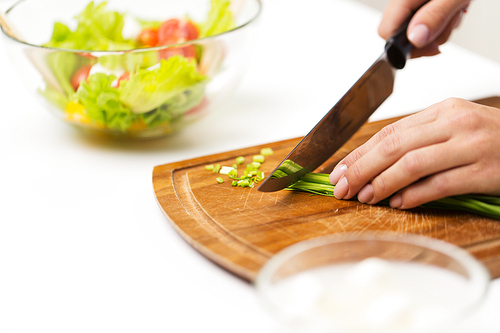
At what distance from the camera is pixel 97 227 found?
3.75 feet

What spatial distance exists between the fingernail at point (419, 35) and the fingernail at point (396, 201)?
1.14 feet

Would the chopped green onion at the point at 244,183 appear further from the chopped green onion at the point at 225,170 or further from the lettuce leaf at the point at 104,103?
the lettuce leaf at the point at 104,103

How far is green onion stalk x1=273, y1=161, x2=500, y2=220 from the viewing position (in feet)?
3.31

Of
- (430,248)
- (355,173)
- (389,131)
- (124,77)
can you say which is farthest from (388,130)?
(124,77)

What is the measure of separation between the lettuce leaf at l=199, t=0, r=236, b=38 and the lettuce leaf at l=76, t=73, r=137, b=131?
42 cm

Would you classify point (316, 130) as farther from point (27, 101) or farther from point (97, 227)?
point (27, 101)

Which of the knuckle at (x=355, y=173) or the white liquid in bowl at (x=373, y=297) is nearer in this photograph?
the white liquid in bowl at (x=373, y=297)

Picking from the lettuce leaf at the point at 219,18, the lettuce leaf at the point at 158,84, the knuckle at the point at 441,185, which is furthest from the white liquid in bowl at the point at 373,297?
the lettuce leaf at the point at 219,18

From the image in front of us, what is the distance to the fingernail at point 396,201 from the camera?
3.48ft

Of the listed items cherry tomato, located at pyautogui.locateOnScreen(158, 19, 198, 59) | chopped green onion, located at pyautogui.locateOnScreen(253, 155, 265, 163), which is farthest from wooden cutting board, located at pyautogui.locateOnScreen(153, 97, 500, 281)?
cherry tomato, located at pyautogui.locateOnScreen(158, 19, 198, 59)

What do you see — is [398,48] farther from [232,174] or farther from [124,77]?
[124,77]

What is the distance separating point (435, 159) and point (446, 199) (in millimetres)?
113

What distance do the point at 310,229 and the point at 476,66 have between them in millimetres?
1296

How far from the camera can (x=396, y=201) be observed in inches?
41.9
